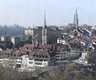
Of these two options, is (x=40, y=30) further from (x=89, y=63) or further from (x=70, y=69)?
(x=70, y=69)

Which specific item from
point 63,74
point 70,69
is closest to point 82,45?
point 70,69

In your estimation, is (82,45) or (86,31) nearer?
(82,45)

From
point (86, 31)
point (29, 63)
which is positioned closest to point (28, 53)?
point (29, 63)

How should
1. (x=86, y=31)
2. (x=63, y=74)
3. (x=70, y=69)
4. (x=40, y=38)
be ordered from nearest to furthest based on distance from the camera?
(x=63, y=74) < (x=70, y=69) < (x=40, y=38) < (x=86, y=31)

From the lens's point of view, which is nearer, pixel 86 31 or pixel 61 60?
pixel 61 60

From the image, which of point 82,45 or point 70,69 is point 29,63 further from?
point 82,45

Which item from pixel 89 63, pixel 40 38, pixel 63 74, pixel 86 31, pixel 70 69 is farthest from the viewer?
pixel 86 31

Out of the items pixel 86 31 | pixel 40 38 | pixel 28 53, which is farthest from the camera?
pixel 86 31

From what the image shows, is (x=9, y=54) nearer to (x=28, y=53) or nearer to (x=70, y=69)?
(x=28, y=53)

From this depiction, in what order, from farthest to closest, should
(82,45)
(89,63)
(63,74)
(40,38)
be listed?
1. (40,38)
2. (82,45)
3. (89,63)
4. (63,74)
